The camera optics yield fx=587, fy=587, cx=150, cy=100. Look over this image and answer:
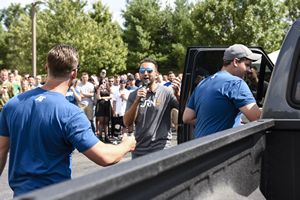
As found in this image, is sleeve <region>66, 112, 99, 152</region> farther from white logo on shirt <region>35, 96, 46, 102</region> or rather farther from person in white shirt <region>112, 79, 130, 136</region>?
person in white shirt <region>112, 79, 130, 136</region>

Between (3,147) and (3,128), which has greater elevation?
(3,128)

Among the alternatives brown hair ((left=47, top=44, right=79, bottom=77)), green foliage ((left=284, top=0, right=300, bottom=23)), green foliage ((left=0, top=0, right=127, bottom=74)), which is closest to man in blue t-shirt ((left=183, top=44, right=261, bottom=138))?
brown hair ((left=47, top=44, right=79, bottom=77))

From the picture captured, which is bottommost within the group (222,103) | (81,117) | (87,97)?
(87,97)

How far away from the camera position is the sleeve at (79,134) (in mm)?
3051

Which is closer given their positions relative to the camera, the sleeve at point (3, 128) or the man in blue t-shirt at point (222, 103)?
the sleeve at point (3, 128)

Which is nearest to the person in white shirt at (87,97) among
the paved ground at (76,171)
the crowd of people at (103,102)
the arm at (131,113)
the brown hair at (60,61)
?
the crowd of people at (103,102)

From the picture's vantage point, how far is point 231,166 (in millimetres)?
2777

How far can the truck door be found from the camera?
6.05 metres

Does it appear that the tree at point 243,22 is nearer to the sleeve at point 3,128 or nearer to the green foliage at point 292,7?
the green foliage at point 292,7

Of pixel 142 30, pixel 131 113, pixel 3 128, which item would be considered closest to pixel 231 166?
pixel 3 128

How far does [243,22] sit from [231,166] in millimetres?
36168

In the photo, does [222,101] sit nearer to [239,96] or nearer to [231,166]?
[239,96]

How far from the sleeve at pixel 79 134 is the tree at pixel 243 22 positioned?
35.5m

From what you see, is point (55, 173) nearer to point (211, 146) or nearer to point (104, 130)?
point (211, 146)
